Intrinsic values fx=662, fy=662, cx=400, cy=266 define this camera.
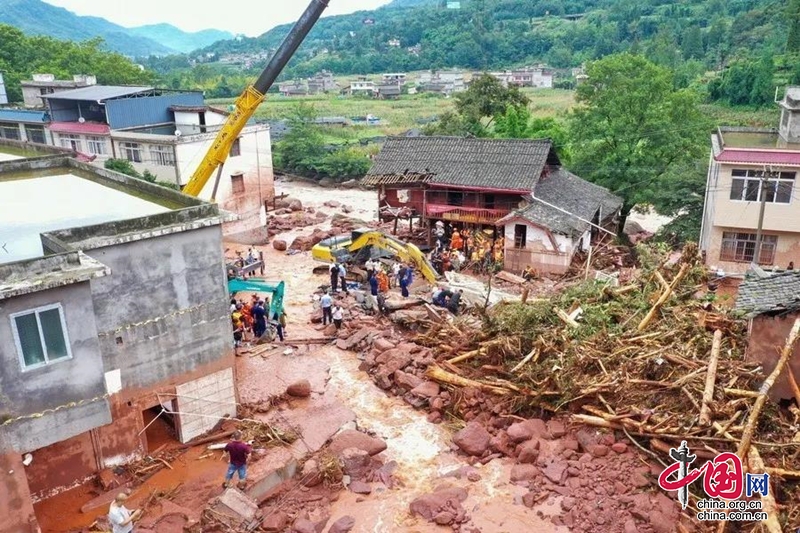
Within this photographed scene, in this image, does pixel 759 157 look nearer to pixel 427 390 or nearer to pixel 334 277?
pixel 334 277

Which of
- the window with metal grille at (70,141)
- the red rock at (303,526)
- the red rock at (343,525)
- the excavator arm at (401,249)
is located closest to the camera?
the red rock at (303,526)

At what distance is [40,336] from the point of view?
1212 cm

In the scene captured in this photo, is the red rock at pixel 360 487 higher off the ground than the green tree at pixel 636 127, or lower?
lower

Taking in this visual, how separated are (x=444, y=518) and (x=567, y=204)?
20282mm

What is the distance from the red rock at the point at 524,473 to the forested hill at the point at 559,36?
8630cm

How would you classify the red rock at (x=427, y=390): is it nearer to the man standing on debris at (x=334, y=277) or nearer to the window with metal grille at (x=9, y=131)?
the man standing on debris at (x=334, y=277)

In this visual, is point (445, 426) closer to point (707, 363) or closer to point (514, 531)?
point (514, 531)

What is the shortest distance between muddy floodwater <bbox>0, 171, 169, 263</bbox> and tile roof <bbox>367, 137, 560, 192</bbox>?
52.5ft

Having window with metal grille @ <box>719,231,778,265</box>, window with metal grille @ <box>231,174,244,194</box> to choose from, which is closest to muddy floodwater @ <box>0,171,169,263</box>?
window with metal grille @ <box>231,174,244,194</box>

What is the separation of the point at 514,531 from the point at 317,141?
48.2 m

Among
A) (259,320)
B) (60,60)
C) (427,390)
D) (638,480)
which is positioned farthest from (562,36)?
(638,480)

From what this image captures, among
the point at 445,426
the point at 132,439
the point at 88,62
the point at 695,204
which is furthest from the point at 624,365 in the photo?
the point at 88,62

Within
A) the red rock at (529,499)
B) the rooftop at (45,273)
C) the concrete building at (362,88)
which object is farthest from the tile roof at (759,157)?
the concrete building at (362,88)

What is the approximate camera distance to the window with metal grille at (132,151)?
3524cm
